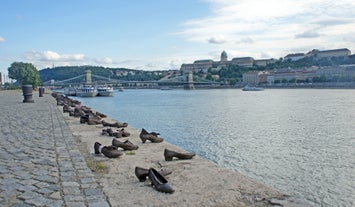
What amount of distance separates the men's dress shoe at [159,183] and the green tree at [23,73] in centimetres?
7024

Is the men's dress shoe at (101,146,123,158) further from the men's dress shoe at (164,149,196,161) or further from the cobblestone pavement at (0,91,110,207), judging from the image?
the men's dress shoe at (164,149,196,161)

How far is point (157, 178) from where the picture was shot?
423cm

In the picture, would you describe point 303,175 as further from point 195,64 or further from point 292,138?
point 195,64

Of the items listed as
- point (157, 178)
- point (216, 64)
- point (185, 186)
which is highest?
point (216, 64)

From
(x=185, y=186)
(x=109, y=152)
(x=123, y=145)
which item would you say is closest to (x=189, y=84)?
(x=123, y=145)

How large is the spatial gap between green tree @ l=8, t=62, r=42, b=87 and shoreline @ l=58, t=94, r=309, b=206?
227ft

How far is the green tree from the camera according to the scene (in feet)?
232

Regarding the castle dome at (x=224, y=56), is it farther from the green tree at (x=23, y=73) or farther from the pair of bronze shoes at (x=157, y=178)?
the pair of bronze shoes at (x=157, y=178)

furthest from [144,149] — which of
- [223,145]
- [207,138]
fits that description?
[207,138]

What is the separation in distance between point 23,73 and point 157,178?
72582 millimetres

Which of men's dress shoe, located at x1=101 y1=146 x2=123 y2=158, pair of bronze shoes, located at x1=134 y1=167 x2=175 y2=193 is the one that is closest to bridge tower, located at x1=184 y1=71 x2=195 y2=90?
men's dress shoe, located at x1=101 y1=146 x2=123 y2=158

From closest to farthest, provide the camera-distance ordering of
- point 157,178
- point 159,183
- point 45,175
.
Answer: point 159,183 < point 157,178 < point 45,175

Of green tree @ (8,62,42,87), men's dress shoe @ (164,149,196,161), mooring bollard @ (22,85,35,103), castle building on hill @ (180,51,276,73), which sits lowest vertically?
men's dress shoe @ (164,149,196,161)

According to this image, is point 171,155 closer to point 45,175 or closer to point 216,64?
point 45,175
